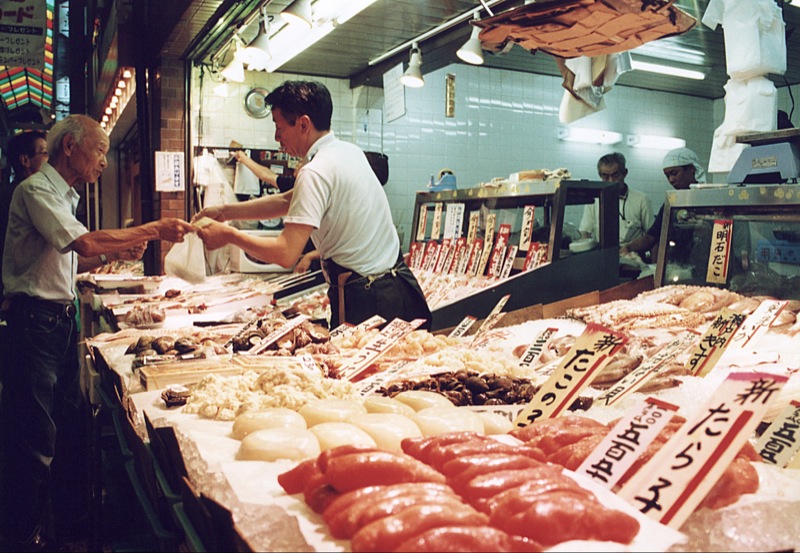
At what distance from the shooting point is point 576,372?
1.93 m

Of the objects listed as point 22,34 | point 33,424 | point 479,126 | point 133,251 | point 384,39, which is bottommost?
point 33,424

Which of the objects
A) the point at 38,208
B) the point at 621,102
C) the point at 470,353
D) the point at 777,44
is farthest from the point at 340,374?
the point at 621,102

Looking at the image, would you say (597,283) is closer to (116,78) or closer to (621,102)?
(621,102)

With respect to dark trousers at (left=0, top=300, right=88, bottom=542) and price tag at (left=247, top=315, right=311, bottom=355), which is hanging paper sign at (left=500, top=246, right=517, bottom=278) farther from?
dark trousers at (left=0, top=300, right=88, bottom=542)

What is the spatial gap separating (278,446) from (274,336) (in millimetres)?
1586

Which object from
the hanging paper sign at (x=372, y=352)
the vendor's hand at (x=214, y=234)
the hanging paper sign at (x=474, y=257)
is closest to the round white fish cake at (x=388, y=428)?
the hanging paper sign at (x=372, y=352)

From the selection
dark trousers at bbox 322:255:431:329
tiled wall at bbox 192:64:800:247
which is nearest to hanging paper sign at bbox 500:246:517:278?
dark trousers at bbox 322:255:431:329

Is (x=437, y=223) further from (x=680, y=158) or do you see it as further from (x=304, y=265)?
(x=680, y=158)

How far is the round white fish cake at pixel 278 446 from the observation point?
5.57ft

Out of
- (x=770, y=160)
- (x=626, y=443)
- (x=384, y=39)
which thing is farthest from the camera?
(x=384, y=39)

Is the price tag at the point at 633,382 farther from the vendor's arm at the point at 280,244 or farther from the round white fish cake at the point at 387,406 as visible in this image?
the vendor's arm at the point at 280,244

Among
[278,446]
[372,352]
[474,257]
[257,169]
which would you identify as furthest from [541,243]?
[257,169]

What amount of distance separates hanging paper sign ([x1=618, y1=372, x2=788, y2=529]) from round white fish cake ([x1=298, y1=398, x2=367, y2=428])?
816 millimetres

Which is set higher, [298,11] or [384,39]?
[384,39]
